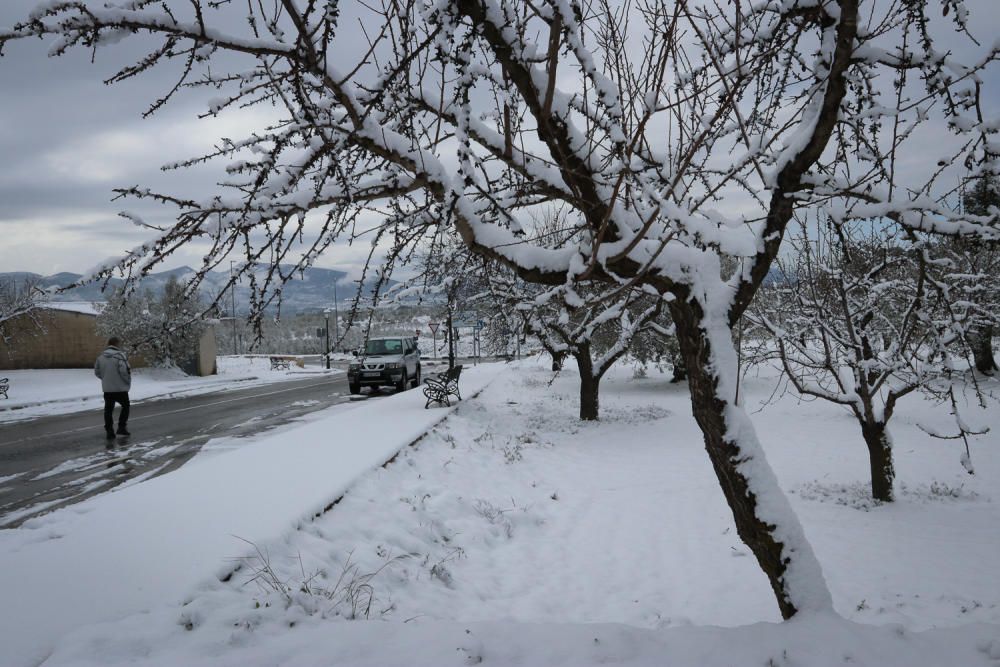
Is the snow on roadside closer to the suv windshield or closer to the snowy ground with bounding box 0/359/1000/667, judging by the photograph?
the snowy ground with bounding box 0/359/1000/667

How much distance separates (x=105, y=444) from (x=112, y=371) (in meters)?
1.48

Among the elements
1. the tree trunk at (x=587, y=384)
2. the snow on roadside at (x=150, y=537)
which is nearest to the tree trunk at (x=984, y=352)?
the tree trunk at (x=587, y=384)

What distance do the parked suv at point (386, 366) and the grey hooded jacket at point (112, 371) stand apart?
23.2 feet

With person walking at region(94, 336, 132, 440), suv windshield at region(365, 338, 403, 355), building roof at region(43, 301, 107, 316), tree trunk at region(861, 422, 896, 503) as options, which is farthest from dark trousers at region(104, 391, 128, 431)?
building roof at region(43, 301, 107, 316)

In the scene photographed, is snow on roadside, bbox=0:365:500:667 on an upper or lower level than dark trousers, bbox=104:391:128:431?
lower

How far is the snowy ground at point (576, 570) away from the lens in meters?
2.78

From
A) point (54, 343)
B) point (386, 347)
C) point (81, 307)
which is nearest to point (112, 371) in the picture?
point (386, 347)

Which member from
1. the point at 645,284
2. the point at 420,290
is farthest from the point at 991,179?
the point at 420,290

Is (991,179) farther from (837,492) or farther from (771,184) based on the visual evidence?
(837,492)

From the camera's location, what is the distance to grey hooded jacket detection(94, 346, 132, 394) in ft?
34.9

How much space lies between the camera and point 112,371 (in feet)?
35.1

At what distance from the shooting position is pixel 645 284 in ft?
10.6

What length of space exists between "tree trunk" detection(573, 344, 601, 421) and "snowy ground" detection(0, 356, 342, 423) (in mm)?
12309

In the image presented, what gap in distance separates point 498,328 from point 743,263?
11.5 metres
